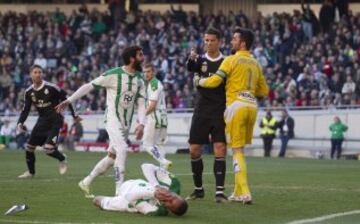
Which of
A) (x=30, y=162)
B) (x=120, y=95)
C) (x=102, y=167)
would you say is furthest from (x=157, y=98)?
(x=120, y=95)

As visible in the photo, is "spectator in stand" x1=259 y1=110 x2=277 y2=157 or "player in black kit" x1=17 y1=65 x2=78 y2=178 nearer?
"player in black kit" x1=17 y1=65 x2=78 y2=178

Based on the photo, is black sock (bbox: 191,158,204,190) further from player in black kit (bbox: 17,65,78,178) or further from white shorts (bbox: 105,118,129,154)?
player in black kit (bbox: 17,65,78,178)

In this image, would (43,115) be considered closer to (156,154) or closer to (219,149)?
(156,154)

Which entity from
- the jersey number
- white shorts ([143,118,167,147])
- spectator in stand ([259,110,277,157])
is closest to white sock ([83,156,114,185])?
the jersey number

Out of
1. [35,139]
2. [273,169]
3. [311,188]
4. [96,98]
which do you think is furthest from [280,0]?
[311,188]

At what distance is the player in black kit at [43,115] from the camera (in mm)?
21281

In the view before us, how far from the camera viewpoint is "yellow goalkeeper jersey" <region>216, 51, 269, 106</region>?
15.0 m

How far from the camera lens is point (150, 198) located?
43.4ft

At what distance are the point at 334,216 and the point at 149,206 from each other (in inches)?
87.9

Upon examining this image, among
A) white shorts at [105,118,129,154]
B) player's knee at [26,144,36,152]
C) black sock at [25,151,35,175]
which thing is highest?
white shorts at [105,118,129,154]

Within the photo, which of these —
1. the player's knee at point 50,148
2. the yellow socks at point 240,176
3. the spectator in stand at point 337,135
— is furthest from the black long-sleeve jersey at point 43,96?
the spectator in stand at point 337,135

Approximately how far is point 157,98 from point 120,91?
788cm

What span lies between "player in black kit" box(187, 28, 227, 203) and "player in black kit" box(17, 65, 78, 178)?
18.7ft

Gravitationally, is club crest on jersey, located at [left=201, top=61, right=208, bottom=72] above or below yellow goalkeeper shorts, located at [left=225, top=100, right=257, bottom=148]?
above
